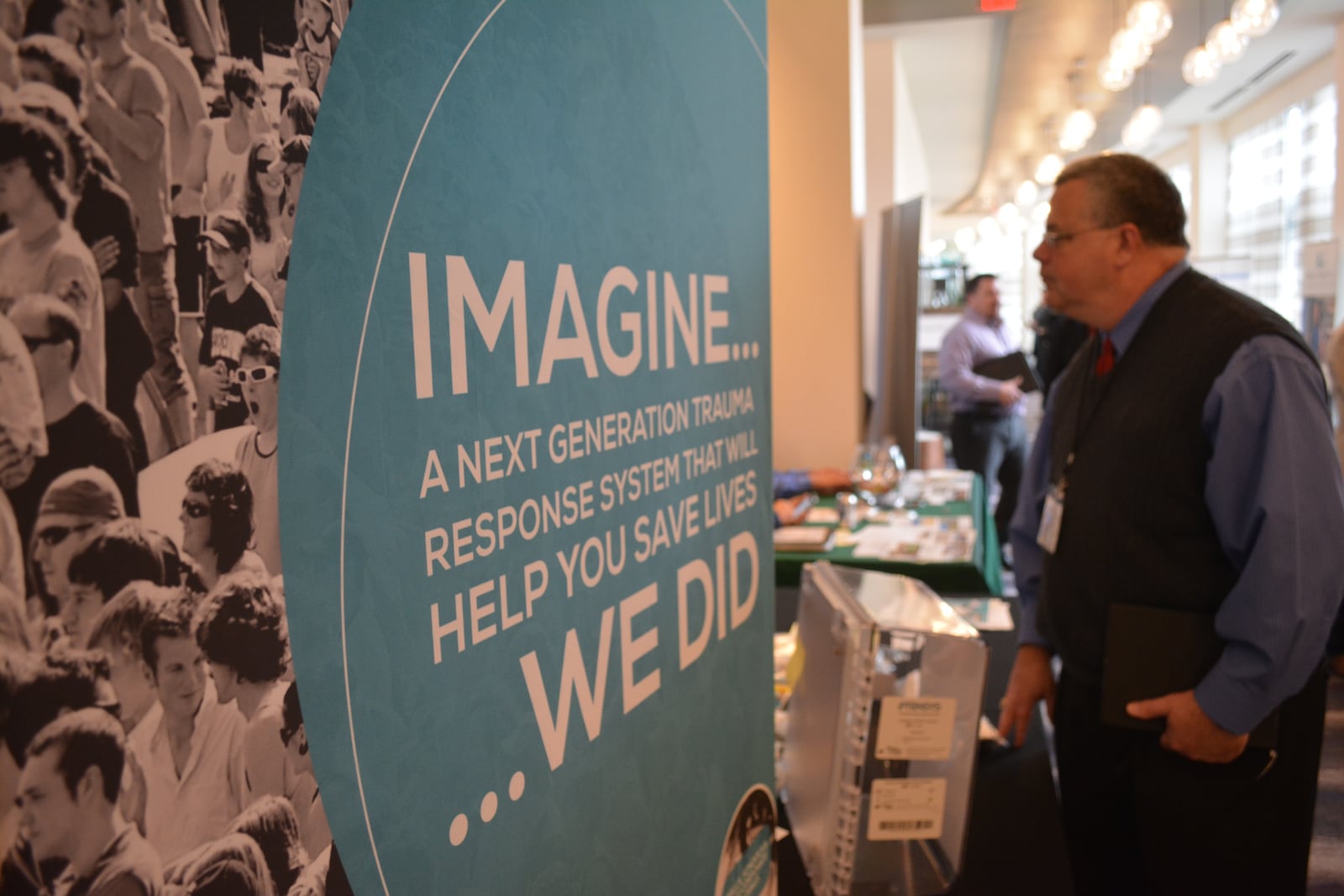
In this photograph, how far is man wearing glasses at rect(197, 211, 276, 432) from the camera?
0.54m

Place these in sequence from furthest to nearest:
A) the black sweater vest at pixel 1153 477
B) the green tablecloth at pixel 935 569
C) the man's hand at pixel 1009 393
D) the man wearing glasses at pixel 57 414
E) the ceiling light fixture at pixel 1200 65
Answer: the man's hand at pixel 1009 393 < the ceiling light fixture at pixel 1200 65 < the green tablecloth at pixel 935 569 < the black sweater vest at pixel 1153 477 < the man wearing glasses at pixel 57 414

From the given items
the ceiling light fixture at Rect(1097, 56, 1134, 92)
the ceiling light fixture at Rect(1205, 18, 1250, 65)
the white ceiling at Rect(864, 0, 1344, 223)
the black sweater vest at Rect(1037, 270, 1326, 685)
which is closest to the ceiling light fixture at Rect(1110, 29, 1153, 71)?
the ceiling light fixture at Rect(1097, 56, 1134, 92)

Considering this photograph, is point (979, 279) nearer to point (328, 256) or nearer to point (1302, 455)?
point (1302, 455)

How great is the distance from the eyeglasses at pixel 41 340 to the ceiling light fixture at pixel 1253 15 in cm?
560

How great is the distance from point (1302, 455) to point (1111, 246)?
1.80 ft

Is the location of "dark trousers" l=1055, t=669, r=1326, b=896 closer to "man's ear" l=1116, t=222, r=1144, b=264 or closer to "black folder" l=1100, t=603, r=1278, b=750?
"black folder" l=1100, t=603, r=1278, b=750

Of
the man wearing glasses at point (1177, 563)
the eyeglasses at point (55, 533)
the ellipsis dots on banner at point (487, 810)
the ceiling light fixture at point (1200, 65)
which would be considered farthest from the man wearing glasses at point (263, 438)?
the ceiling light fixture at point (1200, 65)

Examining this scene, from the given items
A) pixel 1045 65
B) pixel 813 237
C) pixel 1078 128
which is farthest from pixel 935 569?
pixel 1045 65

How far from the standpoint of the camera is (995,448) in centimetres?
609

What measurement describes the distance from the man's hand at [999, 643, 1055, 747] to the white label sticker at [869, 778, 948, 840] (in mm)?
658

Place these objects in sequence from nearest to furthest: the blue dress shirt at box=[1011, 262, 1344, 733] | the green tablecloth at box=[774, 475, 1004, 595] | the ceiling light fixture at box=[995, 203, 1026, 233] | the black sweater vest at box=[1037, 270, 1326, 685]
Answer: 1. the blue dress shirt at box=[1011, 262, 1344, 733]
2. the black sweater vest at box=[1037, 270, 1326, 685]
3. the green tablecloth at box=[774, 475, 1004, 595]
4. the ceiling light fixture at box=[995, 203, 1026, 233]

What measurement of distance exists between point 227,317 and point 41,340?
11cm

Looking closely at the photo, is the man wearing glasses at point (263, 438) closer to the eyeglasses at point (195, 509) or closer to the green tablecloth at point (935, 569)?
the eyeglasses at point (195, 509)

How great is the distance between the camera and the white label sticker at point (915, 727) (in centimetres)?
131
